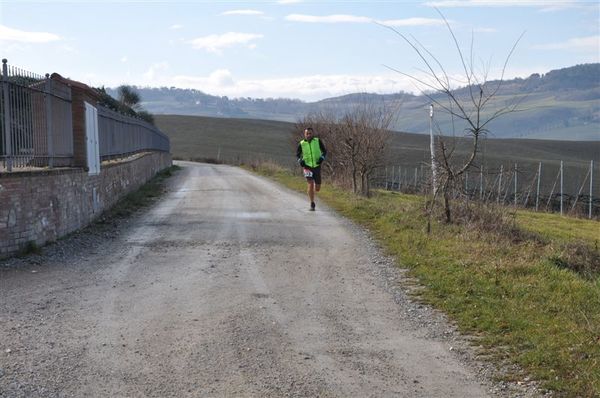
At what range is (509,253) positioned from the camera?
8.77 meters

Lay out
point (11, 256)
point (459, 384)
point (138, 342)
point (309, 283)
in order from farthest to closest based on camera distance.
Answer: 1. point (11, 256)
2. point (309, 283)
3. point (138, 342)
4. point (459, 384)

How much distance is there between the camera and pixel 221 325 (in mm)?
5754

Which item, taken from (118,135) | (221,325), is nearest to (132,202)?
(118,135)

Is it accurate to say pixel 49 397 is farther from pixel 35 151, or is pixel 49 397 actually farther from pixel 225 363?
→ pixel 35 151

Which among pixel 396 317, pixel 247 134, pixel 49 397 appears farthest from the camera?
pixel 247 134

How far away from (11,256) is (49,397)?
4832 mm

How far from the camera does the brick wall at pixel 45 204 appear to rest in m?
8.38

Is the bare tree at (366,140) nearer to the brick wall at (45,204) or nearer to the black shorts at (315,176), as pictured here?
the black shorts at (315,176)

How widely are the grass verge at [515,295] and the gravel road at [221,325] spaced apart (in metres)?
0.30

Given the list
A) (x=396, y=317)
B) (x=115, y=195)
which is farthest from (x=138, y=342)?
(x=115, y=195)

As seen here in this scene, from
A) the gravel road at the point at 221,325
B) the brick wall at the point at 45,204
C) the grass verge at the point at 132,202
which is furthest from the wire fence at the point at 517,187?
the brick wall at the point at 45,204

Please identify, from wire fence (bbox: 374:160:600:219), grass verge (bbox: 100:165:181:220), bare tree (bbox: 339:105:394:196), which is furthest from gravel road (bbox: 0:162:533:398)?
bare tree (bbox: 339:105:394:196)

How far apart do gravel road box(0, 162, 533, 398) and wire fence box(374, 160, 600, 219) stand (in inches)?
144

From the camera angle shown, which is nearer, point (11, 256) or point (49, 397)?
point (49, 397)
